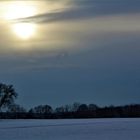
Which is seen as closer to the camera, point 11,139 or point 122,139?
point 122,139

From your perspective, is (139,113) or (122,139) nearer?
(122,139)

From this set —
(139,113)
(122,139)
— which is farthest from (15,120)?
→ (122,139)

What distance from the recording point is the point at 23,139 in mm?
32219

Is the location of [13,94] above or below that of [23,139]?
above

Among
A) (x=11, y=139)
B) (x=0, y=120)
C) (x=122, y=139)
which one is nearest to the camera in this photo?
(x=122, y=139)

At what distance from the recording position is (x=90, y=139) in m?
30.8

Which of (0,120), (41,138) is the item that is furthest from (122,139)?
(0,120)

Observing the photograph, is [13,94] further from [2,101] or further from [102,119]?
[102,119]

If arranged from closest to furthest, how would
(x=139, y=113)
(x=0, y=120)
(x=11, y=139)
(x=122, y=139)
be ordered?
(x=122, y=139)
(x=11, y=139)
(x=0, y=120)
(x=139, y=113)

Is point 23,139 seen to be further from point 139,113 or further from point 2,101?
point 139,113

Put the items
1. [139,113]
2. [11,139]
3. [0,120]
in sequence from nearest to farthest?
[11,139]
[0,120]
[139,113]

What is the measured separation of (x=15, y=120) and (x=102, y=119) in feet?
26.6

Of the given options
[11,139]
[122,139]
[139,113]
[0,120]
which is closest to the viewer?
[122,139]

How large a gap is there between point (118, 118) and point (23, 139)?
98.2 ft
